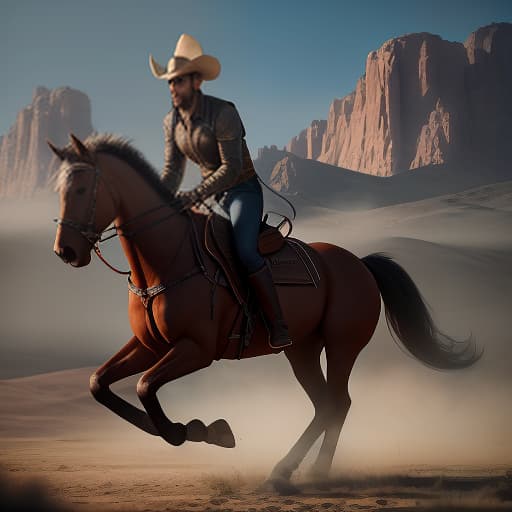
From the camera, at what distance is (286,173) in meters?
94.7

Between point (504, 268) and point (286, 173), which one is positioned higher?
point (286, 173)

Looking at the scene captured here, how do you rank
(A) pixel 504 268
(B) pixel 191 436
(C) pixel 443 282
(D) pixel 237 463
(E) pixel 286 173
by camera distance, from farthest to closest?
(E) pixel 286 173 < (A) pixel 504 268 < (C) pixel 443 282 < (D) pixel 237 463 < (B) pixel 191 436

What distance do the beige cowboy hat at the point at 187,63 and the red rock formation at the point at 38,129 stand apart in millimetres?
106406

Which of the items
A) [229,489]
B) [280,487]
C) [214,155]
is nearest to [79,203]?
[214,155]

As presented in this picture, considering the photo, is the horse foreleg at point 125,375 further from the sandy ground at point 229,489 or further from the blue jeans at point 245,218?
the blue jeans at point 245,218

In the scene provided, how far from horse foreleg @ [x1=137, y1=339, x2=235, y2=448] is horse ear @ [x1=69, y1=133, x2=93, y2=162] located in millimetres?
1670

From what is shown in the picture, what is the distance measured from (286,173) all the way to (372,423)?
82.4 meters

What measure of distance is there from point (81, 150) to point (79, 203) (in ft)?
1.44

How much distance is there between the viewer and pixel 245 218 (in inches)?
243

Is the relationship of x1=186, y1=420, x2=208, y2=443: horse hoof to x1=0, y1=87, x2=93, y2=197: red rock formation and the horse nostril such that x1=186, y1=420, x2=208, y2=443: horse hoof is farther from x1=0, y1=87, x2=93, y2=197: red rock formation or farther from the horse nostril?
x1=0, y1=87, x2=93, y2=197: red rock formation

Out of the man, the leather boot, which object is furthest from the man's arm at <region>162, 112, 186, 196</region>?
the leather boot

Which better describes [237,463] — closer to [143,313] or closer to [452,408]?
[143,313]

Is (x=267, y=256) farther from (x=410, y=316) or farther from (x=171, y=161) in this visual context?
(x=410, y=316)

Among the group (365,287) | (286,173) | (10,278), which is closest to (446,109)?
(286,173)
